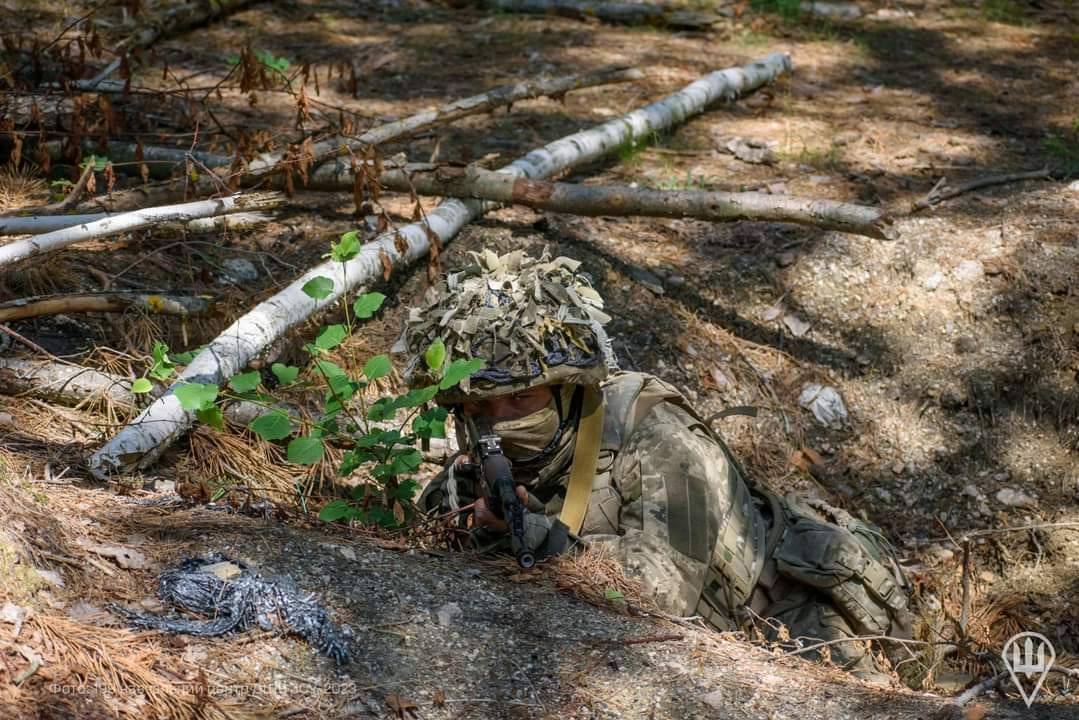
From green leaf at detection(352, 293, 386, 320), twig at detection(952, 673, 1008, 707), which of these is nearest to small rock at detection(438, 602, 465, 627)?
green leaf at detection(352, 293, 386, 320)

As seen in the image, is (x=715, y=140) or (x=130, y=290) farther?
(x=715, y=140)

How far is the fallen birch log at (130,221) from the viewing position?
4484mm

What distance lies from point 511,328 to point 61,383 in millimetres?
2104

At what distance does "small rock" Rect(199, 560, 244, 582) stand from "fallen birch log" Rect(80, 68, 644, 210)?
249 centimetres

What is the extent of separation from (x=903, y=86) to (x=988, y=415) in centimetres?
394

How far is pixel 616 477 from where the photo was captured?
4.14 meters

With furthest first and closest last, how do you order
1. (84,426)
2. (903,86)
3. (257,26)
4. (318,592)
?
(257,26) < (903,86) < (84,426) < (318,592)

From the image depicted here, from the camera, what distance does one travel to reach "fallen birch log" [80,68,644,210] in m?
5.64

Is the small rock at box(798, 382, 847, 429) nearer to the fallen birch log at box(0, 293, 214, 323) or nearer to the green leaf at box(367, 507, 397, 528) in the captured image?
the green leaf at box(367, 507, 397, 528)

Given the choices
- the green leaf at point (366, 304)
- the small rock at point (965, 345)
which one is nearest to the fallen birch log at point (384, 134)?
the green leaf at point (366, 304)

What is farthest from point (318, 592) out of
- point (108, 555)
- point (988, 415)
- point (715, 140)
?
point (715, 140)

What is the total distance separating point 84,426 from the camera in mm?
4559

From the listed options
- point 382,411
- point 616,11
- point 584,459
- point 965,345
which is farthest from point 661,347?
point 616,11

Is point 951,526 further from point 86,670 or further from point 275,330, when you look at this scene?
point 86,670
